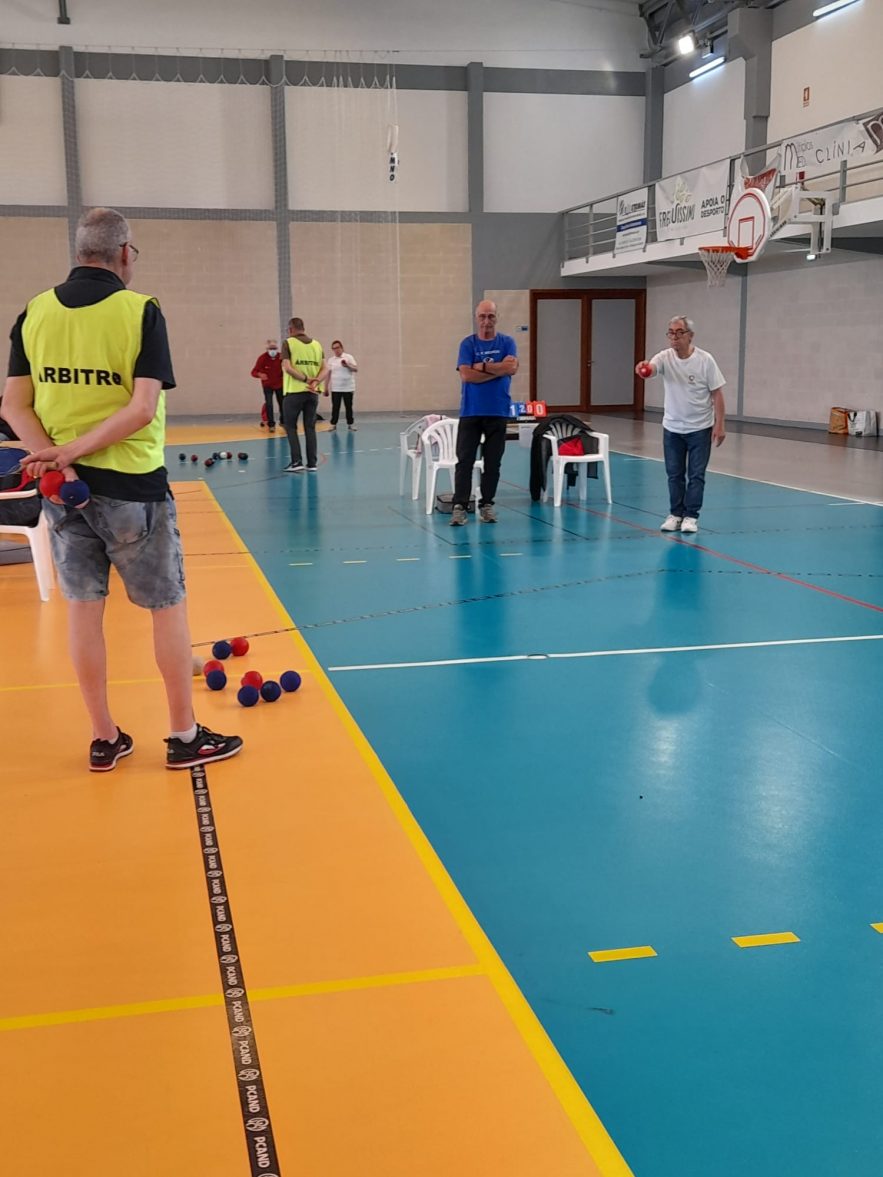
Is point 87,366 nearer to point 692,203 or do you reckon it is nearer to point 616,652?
point 616,652

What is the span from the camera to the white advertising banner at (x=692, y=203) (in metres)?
18.3

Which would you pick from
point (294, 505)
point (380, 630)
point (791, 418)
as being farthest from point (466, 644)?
point (791, 418)

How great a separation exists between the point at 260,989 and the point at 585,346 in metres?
25.3

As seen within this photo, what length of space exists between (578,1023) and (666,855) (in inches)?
36.0

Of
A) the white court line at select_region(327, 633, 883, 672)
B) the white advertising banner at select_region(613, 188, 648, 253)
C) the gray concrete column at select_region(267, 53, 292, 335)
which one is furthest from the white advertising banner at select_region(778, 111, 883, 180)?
the white court line at select_region(327, 633, 883, 672)

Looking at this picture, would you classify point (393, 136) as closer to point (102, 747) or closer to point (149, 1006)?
point (102, 747)

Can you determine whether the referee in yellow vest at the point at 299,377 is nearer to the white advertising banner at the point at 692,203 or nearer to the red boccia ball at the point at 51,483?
the white advertising banner at the point at 692,203

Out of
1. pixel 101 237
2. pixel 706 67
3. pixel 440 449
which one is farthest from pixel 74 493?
pixel 706 67

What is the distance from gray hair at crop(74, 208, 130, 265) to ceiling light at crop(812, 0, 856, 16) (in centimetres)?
1842

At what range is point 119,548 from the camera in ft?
12.0

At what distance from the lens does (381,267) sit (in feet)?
81.8

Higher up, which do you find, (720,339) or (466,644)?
(720,339)

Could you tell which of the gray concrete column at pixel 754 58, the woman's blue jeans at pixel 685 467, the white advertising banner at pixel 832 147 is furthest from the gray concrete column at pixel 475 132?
the woman's blue jeans at pixel 685 467

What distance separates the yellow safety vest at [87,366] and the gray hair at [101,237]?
0.54 ft
